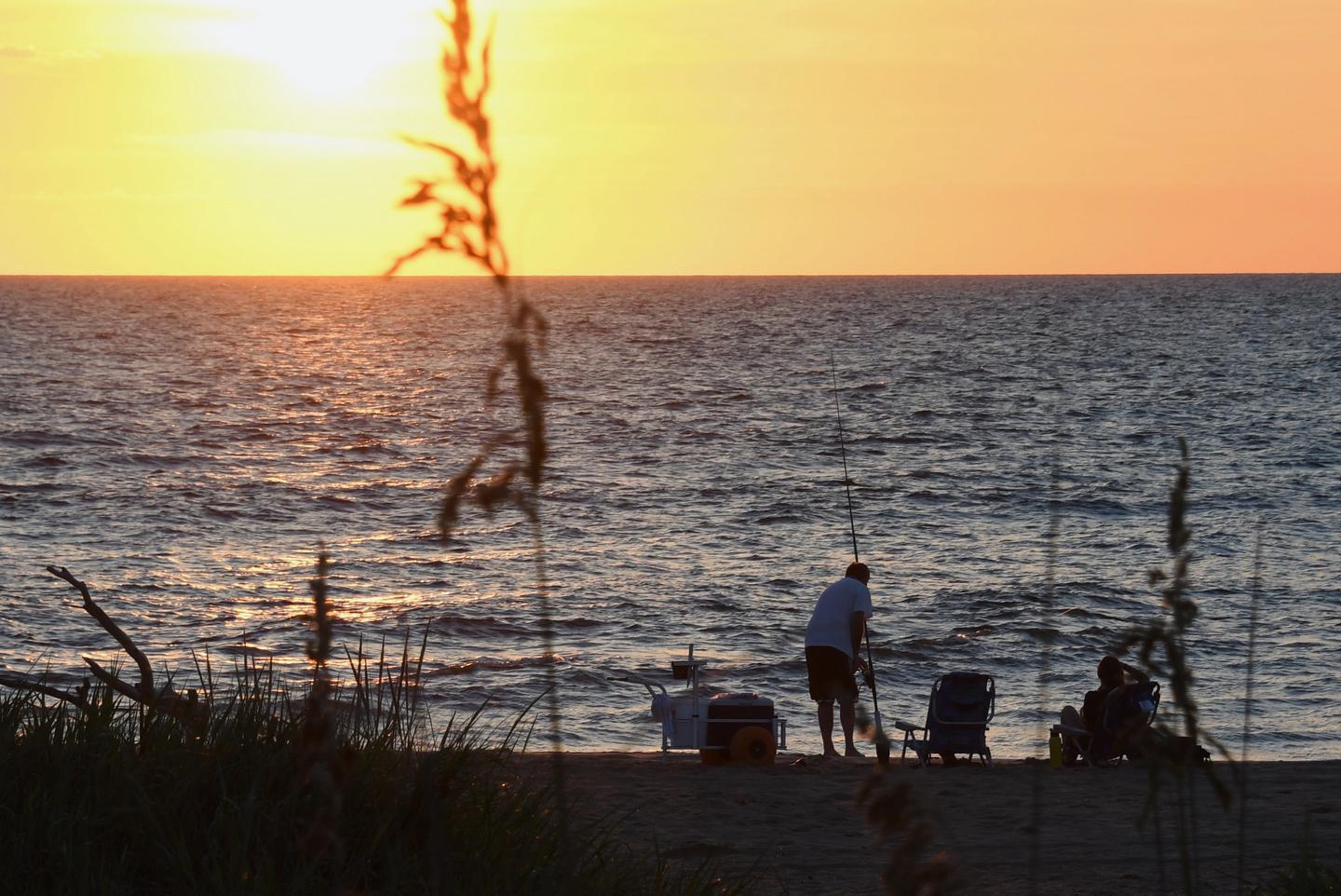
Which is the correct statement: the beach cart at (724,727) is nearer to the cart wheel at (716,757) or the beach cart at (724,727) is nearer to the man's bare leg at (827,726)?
the cart wheel at (716,757)

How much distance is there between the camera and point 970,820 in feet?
32.0

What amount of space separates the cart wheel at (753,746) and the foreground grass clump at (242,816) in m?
7.27

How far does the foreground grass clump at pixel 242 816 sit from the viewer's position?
3.81m

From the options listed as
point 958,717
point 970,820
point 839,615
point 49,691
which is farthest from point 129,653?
point 958,717

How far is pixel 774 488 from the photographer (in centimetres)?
3347

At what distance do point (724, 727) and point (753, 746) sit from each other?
318 millimetres

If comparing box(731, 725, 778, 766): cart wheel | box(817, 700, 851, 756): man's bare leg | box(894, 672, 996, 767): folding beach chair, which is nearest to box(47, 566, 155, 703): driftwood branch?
box(731, 725, 778, 766): cart wheel

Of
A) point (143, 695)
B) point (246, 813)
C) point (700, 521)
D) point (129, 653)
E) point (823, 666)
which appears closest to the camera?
point (246, 813)

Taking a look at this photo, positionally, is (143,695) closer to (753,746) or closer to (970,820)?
A: (970,820)

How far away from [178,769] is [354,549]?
21661mm

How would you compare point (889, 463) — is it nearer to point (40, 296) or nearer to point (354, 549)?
point (354, 549)

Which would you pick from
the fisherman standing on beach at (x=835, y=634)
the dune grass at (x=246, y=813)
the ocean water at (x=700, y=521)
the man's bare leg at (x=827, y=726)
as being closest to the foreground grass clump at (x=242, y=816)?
the dune grass at (x=246, y=813)

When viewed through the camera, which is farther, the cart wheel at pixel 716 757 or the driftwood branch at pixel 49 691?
the cart wheel at pixel 716 757

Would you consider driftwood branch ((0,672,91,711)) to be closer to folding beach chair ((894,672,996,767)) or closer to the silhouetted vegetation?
the silhouetted vegetation
